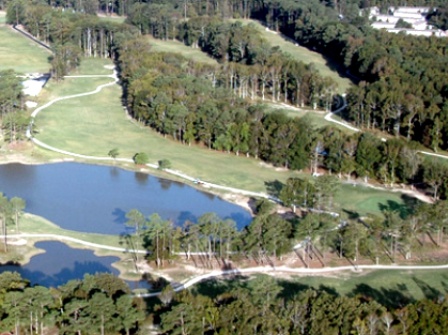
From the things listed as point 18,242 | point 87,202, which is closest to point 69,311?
point 18,242

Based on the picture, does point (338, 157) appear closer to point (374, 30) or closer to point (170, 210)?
point (170, 210)

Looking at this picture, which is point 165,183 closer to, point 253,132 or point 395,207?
point 253,132

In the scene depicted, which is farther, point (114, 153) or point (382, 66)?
point (382, 66)

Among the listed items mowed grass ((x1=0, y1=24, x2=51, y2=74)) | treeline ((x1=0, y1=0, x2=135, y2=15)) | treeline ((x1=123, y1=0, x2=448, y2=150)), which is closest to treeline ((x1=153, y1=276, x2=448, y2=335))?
treeline ((x1=123, y1=0, x2=448, y2=150))

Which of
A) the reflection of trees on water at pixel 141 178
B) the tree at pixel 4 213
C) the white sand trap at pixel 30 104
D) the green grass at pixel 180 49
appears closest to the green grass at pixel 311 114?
the reflection of trees on water at pixel 141 178

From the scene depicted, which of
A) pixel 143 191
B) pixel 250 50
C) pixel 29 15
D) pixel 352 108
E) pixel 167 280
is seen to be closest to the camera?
pixel 167 280

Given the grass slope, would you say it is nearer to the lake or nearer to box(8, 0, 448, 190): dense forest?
box(8, 0, 448, 190): dense forest

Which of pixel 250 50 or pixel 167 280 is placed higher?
pixel 250 50

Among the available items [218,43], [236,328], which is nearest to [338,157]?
[236,328]
